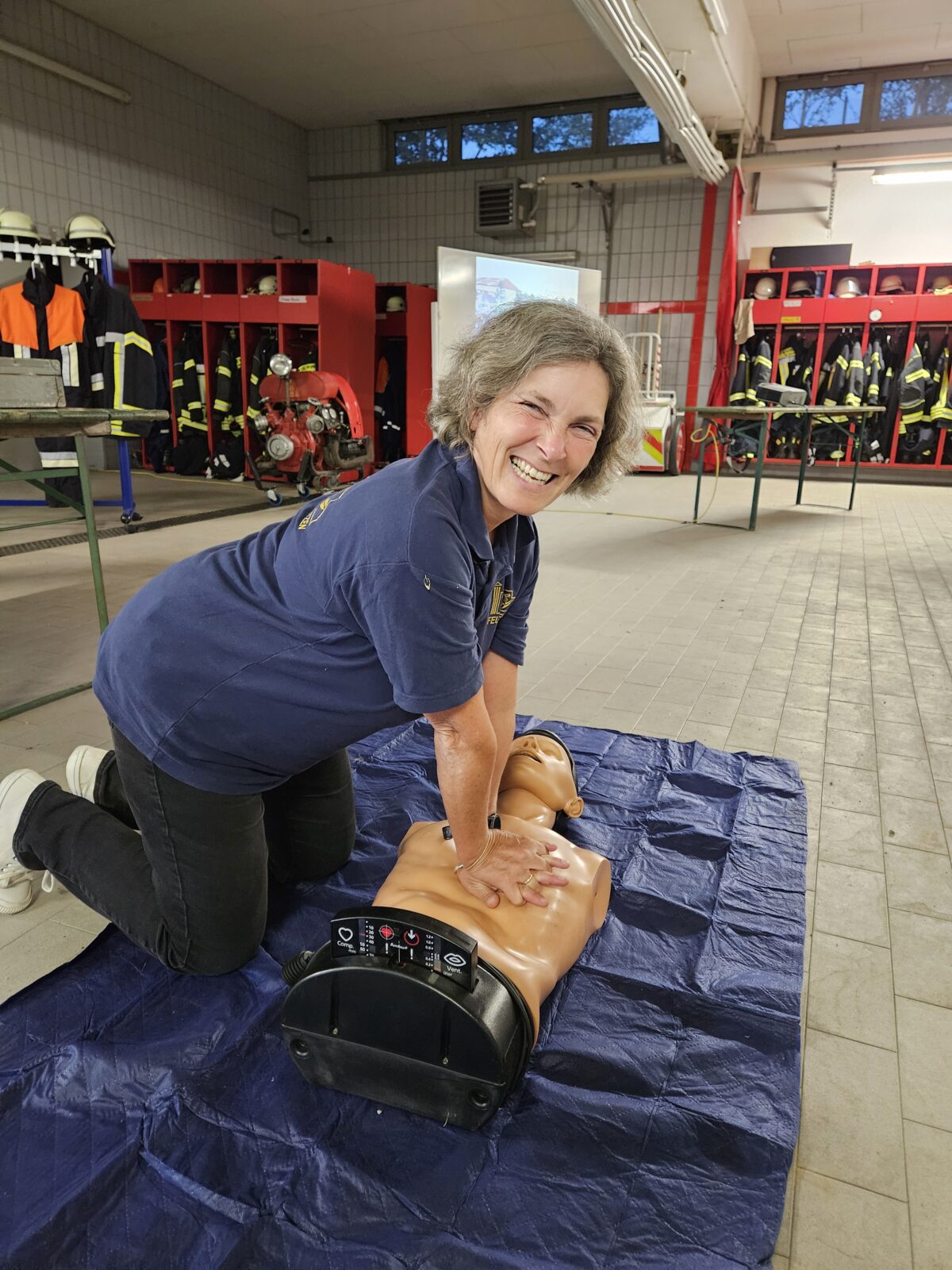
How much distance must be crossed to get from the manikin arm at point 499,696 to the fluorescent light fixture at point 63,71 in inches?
341

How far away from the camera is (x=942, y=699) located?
287 centimetres

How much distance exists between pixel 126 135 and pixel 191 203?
3.43 ft

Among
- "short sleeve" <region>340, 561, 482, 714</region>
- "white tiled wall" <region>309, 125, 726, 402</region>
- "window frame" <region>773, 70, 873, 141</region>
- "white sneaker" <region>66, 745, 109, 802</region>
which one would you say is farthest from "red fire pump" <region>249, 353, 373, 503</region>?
"window frame" <region>773, 70, 873, 141</region>

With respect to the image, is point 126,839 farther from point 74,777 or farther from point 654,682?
point 654,682

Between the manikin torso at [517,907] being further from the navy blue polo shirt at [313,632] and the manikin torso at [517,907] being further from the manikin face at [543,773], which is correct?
the navy blue polo shirt at [313,632]

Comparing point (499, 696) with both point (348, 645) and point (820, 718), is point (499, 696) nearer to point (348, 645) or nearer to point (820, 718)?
point (348, 645)

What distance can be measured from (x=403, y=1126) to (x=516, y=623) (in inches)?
32.4

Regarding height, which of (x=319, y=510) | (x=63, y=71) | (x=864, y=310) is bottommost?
(x=319, y=510)

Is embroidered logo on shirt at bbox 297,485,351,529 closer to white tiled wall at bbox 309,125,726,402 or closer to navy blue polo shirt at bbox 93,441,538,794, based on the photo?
navy blue polo shirt at bbox 93,441,538,794

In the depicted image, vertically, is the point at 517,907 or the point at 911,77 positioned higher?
the point at 911,77

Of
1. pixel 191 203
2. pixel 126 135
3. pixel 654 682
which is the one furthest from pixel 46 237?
pixel 654 682

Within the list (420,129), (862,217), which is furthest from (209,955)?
(420,129)

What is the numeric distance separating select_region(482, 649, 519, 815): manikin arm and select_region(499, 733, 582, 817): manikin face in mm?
185

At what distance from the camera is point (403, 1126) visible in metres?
1.16
